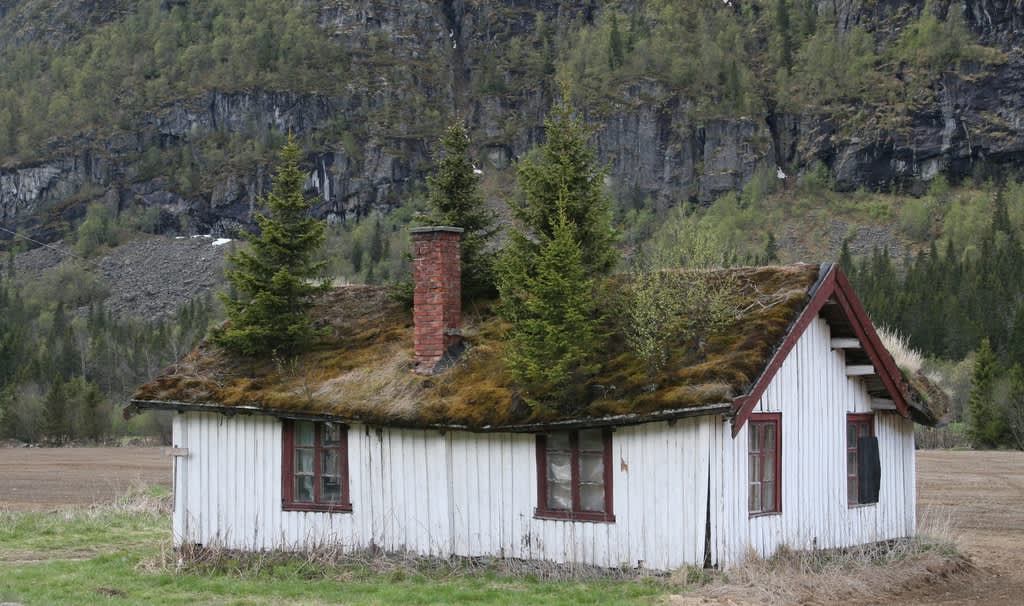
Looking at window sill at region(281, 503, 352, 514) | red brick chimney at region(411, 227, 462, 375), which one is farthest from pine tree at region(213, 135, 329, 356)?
window sill at region(281, 503, 352, 514)

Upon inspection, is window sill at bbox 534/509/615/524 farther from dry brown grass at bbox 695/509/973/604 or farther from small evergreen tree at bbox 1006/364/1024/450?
small evergreen tree at bbox 1006/364/1024/450

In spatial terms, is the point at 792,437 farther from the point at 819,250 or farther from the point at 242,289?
the point at 819,250

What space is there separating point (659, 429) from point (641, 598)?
2356mm

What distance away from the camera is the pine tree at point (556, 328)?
18.1m

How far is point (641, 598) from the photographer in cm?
1647

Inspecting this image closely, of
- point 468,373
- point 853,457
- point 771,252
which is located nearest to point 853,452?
point 853,457

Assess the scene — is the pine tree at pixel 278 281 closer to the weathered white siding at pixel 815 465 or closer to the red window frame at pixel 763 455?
the red window frame at pixel 763 455

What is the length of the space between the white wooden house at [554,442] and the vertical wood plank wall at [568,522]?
0.10ft

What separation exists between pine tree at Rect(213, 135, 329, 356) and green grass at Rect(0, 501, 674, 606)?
12.4 feet

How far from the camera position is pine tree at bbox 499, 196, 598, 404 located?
18078mm

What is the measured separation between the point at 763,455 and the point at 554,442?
2.90m

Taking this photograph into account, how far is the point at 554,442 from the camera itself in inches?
736

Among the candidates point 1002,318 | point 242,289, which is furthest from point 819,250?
point 242,289

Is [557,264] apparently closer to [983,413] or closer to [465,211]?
[465,211]
